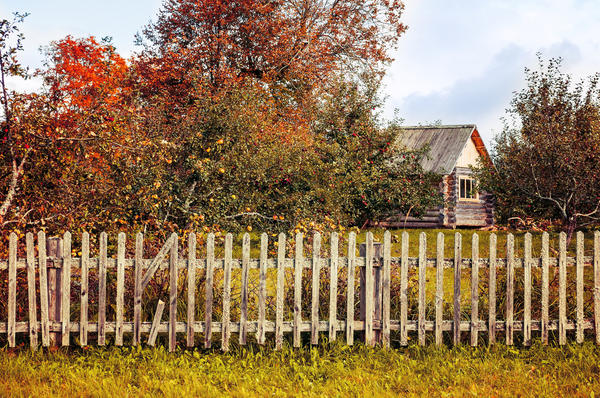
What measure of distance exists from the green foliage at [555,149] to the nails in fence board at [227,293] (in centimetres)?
882

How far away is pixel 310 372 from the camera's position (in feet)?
18.3

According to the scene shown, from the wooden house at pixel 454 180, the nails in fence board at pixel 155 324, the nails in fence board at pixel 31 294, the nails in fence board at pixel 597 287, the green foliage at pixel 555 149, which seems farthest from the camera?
the wooden house at pixel 454 180

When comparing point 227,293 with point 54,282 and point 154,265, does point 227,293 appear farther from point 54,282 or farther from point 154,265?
point 54,282

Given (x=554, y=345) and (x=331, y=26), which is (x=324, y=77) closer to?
(x=331, y=26)

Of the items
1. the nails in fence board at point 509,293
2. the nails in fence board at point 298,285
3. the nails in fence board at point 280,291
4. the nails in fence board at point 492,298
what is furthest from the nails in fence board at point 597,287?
the nails in fence board at point 280,291

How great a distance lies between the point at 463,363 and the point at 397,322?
2.66 feet

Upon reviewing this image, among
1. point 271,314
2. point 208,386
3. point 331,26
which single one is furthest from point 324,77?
point 208,386

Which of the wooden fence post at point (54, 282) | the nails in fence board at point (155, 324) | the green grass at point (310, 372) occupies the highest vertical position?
the wooden fence post at point (54, 282)

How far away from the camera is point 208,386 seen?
199 inches

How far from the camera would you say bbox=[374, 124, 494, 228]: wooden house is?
77.6 ft

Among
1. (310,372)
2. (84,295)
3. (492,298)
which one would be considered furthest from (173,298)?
(492,298)

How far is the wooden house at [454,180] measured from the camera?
77.6 ft

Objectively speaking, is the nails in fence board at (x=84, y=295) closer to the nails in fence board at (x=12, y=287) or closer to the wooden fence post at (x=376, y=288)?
the nails in fence board at (x=12, y=287)

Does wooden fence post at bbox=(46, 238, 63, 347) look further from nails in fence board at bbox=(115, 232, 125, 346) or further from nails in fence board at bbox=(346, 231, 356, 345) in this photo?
nails in fence board at bbox=(346, 231, 356, 345)
